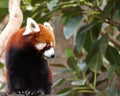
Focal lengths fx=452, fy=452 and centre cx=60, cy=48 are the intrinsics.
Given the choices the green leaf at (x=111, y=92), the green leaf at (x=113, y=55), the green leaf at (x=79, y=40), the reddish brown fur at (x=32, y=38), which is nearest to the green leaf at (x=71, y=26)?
the green leaf at (x=79, y=40)

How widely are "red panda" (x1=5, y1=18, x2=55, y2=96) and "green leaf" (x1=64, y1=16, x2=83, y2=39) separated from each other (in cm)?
59

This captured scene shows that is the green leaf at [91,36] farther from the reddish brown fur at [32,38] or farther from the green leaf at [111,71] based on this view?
the reddish brown fur at [32,38]

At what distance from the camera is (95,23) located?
3.38 m

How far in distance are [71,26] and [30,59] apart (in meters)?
0.76

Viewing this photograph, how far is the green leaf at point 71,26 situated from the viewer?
3.17 meters

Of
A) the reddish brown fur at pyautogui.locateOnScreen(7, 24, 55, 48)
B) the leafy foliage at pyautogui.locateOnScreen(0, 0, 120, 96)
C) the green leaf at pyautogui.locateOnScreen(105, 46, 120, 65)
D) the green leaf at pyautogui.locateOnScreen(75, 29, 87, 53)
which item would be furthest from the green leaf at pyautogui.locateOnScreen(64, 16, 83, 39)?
the reddish brown fur at pyautogui.locateOnScreen(7, 24, 55, 48)

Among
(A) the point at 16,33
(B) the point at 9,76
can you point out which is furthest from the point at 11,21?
(B) the point at 9,76

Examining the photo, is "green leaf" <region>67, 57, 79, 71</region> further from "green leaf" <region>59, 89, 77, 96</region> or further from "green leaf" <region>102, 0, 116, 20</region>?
"green leaf" <region>102, 0, 116, 20</region>

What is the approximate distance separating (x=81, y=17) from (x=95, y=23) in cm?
12

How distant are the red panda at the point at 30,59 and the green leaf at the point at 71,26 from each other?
0.59 metres

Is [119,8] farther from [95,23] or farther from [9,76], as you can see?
[9,76]

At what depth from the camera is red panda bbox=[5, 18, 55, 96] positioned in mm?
2484

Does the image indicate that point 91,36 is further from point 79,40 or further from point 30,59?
point 30,59

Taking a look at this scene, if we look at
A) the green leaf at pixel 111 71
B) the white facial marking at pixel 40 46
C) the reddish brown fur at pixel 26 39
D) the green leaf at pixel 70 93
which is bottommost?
the green leaf at pixel 70 93
